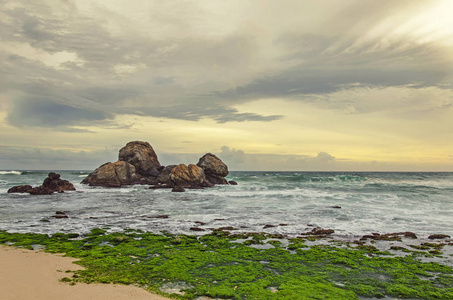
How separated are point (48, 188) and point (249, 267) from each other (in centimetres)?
3630

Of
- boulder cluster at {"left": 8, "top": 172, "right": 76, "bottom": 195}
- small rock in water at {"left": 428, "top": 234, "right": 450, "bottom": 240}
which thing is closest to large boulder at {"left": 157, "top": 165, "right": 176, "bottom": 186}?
boulder cluster at {"left": 8, "top": 172, "right": 76, "bottom": 195}

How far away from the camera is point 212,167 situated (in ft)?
164

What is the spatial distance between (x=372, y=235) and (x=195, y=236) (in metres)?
8.98

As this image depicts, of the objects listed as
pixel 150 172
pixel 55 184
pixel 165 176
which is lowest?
pixel 55 184

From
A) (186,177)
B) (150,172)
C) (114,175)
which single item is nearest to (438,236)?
(186,177)

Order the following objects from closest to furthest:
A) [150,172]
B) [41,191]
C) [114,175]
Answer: [41,191] → [114,175] → [150,172]

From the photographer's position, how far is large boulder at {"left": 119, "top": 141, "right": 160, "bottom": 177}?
1998 inches

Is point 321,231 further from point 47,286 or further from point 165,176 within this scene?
point 165,176

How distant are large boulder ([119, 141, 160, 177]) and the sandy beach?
4249cm

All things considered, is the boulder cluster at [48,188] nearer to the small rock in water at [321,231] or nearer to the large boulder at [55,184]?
the large boulder at [55,184]

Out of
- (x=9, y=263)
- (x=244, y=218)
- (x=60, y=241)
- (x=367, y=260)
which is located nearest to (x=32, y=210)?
(x=60, y=241)

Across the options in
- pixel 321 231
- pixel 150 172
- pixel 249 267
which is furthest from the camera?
pixel 150 172

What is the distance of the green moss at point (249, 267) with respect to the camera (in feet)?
24.7

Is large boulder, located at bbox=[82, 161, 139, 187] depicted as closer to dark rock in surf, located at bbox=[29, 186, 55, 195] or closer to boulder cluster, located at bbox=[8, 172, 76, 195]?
boulder cluster, located at bbox=[8, 172, 76, 195]
